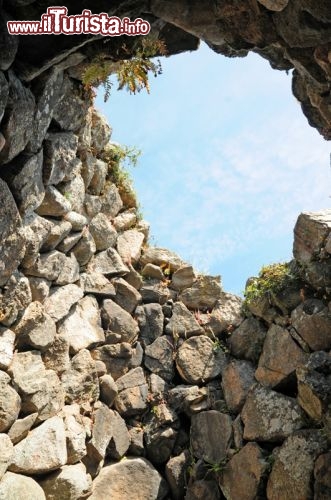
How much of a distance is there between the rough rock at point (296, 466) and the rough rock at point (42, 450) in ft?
12.2

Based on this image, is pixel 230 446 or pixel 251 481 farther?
pixel 230 446

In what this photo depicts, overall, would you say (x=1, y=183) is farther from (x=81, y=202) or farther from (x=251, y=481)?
(x=251, y=481)

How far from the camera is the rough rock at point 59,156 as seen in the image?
→ 338 inches

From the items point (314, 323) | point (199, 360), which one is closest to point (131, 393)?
point (199, 360)

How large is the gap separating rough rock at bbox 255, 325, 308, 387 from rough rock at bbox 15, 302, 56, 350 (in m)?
4.36

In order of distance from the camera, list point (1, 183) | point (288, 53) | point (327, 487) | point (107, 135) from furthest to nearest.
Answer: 1. point (107, 135)
2. point (327, 487)
3. point (1, 183)
4. point (288, 53)

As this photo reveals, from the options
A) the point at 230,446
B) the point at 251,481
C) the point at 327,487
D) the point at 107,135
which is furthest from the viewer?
the point at 107,135

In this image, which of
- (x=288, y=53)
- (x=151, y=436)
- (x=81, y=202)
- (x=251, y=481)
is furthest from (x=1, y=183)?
(x=251, y=481)

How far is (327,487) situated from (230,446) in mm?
2474

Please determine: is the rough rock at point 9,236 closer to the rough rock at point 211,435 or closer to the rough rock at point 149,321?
the rough rock at point 149,321

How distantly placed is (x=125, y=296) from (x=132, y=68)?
5.55m

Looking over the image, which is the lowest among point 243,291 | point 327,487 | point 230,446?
point 327,487

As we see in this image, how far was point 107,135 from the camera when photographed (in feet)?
37.1

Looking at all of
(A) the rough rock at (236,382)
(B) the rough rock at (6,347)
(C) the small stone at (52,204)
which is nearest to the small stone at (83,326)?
(B) the rough rock at (6,347)
